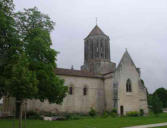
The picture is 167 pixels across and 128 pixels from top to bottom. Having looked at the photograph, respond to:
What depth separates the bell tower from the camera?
39.5 meters

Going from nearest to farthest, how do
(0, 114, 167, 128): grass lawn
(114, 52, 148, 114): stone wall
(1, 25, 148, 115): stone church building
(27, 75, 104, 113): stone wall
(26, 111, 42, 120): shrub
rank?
(0, 114, 167, 128): grass lawn → (26, 111, 42, 120): shrub → (27, 75, 104, 113): stone wall → (1, 25, 148, 115): stone church building → (114, 52, 148, 114): stone wall

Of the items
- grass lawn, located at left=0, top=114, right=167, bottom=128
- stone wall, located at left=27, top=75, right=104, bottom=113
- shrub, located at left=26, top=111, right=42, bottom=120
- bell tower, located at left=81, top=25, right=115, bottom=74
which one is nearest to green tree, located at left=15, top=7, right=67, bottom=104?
grass lawn, located at left=0, top=114, right=167, bottom=128

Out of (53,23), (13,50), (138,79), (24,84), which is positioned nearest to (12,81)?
(24,84)

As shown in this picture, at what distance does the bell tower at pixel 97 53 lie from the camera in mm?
39469

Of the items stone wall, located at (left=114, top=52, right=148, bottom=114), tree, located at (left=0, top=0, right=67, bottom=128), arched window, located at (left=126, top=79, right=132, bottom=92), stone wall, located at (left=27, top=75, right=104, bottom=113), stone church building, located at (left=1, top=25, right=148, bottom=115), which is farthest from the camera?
arched window, located at (left=126, top=79, right=132, bottom=92)

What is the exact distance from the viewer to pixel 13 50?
1823 centimetres

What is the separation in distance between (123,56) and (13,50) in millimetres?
21478

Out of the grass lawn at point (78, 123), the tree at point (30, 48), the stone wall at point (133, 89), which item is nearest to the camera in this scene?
the grass lawn at point (78, 123)

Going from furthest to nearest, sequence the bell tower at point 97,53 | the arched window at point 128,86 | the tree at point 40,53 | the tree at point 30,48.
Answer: the bell tower at point 97,53 < the arched window at point 128,86 < the tree at point 40,53 < the tree at point 30,48

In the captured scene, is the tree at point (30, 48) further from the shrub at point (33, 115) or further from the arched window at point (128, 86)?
the arched window at point (128, 86)

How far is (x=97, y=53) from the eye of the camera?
40250mm

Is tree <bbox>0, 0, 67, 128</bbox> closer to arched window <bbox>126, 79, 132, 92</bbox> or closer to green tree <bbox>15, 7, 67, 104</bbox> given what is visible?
green tree <bbox>15, 7, 67, 104</bbox>

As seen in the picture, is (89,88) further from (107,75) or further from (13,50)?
(13,50)

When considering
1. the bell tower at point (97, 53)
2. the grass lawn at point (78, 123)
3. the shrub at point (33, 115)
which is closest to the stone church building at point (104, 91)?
the shrub at point (33, 115)
